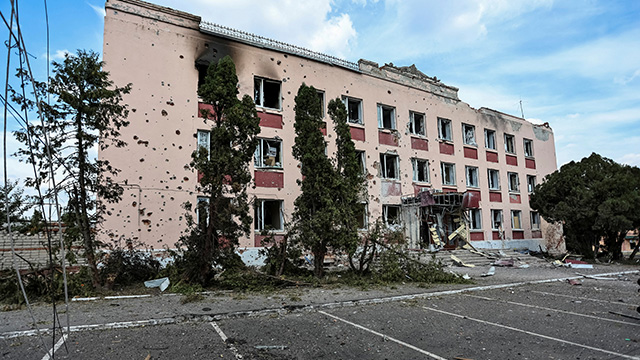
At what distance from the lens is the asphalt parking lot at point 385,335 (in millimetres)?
4844

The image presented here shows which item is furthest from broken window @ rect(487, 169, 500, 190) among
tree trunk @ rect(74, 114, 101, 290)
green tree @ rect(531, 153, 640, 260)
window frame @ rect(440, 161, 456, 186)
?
tree trunk @ rect(74, 114, 101, 290)

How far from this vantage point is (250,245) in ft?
47.8

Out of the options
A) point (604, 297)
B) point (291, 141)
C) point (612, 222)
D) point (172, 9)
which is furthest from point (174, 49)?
point (612, 222)

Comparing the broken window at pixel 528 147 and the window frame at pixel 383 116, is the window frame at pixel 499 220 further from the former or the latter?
the window frame at pixel 383 116

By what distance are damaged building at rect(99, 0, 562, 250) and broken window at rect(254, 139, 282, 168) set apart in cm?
7

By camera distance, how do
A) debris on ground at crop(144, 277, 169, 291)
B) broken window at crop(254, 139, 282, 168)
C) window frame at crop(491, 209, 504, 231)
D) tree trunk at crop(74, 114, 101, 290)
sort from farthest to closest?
window frame at crop(491, 209, 504, 231) → broken window at crop(254, 139, 282, 168) → debris on ground at crop(144, 277, 169, 291) → tree trunk at crop(74, 114, 101, 290)

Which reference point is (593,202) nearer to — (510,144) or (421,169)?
(421,169)

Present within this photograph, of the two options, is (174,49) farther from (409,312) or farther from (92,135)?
(409,312)

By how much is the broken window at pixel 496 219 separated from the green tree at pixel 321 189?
50.1ft

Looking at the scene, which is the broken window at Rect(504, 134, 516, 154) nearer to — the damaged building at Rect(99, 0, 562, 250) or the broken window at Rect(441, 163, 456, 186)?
the damaged building at Rect(99, 0, 562, 250)

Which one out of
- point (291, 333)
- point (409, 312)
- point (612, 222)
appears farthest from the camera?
point (612, 222)

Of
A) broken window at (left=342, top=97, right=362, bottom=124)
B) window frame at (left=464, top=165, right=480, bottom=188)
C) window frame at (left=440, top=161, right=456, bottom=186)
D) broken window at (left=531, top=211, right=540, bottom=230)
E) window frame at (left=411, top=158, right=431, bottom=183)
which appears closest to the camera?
broken window at (left=342, top=97, right=362, bottom=124)

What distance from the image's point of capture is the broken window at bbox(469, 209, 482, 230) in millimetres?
22305

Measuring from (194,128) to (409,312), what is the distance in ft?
35.8
